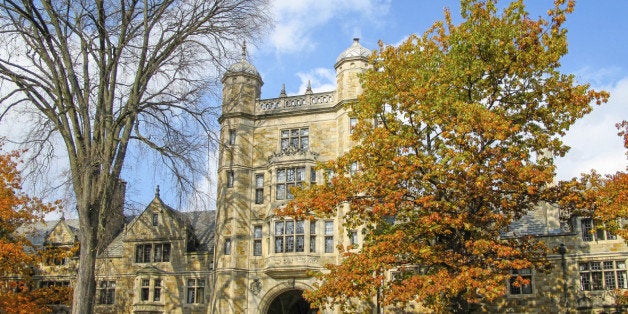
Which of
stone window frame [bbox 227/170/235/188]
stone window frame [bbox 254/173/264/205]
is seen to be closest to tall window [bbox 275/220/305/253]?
stone window frame [bbox 254/173/264/205]

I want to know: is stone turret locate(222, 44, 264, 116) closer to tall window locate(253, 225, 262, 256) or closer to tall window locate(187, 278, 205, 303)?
tall window locate(253, 225, 262, 256)

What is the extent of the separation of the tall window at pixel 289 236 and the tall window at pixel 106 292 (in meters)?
9.85

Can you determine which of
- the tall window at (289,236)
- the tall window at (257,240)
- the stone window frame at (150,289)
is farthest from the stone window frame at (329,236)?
the stone window frame at (150,289)

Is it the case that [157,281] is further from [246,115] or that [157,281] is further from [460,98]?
[460,98]

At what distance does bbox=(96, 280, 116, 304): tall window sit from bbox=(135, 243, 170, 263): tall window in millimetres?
2019

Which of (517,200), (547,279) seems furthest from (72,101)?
(547,279)

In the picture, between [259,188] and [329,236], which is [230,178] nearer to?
[259,188]

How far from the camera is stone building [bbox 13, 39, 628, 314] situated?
23547mm

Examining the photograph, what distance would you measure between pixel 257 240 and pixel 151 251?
6202 millimetres

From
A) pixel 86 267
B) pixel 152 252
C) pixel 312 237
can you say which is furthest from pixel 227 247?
pixel 86 267

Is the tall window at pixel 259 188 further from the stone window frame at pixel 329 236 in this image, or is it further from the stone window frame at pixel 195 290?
the stone window frame at pixel 195 290

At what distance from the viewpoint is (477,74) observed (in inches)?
667

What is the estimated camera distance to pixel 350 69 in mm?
26984

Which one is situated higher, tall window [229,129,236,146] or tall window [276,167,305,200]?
tall window [229,129,236,146]
